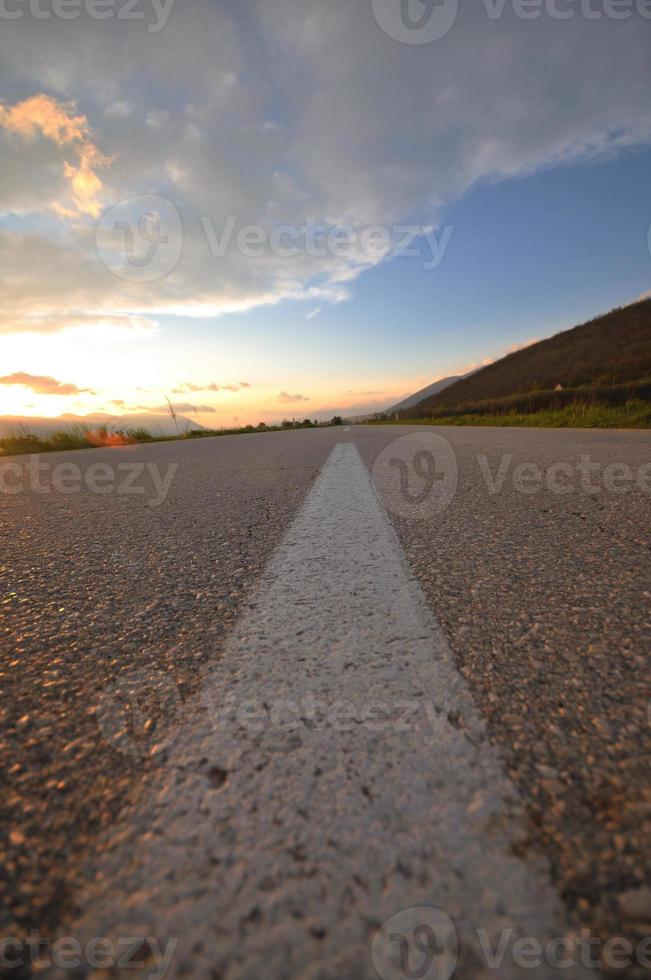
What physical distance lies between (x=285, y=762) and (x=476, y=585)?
939 mm

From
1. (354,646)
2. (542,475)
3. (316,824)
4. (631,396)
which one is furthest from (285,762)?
(631,396)

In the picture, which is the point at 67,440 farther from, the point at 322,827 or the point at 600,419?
the point at 600,419

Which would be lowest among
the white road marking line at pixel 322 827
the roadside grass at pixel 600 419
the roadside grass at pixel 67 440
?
the roadside grass at pixel 600 419

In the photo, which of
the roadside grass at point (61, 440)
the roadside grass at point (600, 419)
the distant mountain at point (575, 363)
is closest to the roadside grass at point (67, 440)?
the roadside grass at point (61, 440)

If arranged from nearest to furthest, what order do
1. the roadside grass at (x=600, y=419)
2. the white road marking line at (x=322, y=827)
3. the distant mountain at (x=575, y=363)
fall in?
the white road marking line at (x=322, y=827), the roadside grass at (x=600, y=419), the distant mountain at (x=575, y=363)

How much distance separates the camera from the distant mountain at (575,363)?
30.4 m

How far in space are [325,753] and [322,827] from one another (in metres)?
0.14

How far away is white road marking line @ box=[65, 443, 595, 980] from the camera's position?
1.69ft

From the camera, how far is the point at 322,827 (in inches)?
25.0

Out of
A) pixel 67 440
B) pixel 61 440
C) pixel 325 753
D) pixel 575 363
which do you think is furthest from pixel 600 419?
pixel 575 363

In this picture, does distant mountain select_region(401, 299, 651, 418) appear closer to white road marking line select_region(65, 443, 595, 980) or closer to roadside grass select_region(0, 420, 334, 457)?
roadside grass select_region(0, 420, 334, 457)

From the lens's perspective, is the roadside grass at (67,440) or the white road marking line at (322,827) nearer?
the white road marking line at (322,827)

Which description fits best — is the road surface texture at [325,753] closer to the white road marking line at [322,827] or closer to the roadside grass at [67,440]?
the white road marking line at [322,827]

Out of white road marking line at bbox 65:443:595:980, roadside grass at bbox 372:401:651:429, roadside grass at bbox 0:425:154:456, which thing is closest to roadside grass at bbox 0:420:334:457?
roadside grass at bbox 0:425:154:456
